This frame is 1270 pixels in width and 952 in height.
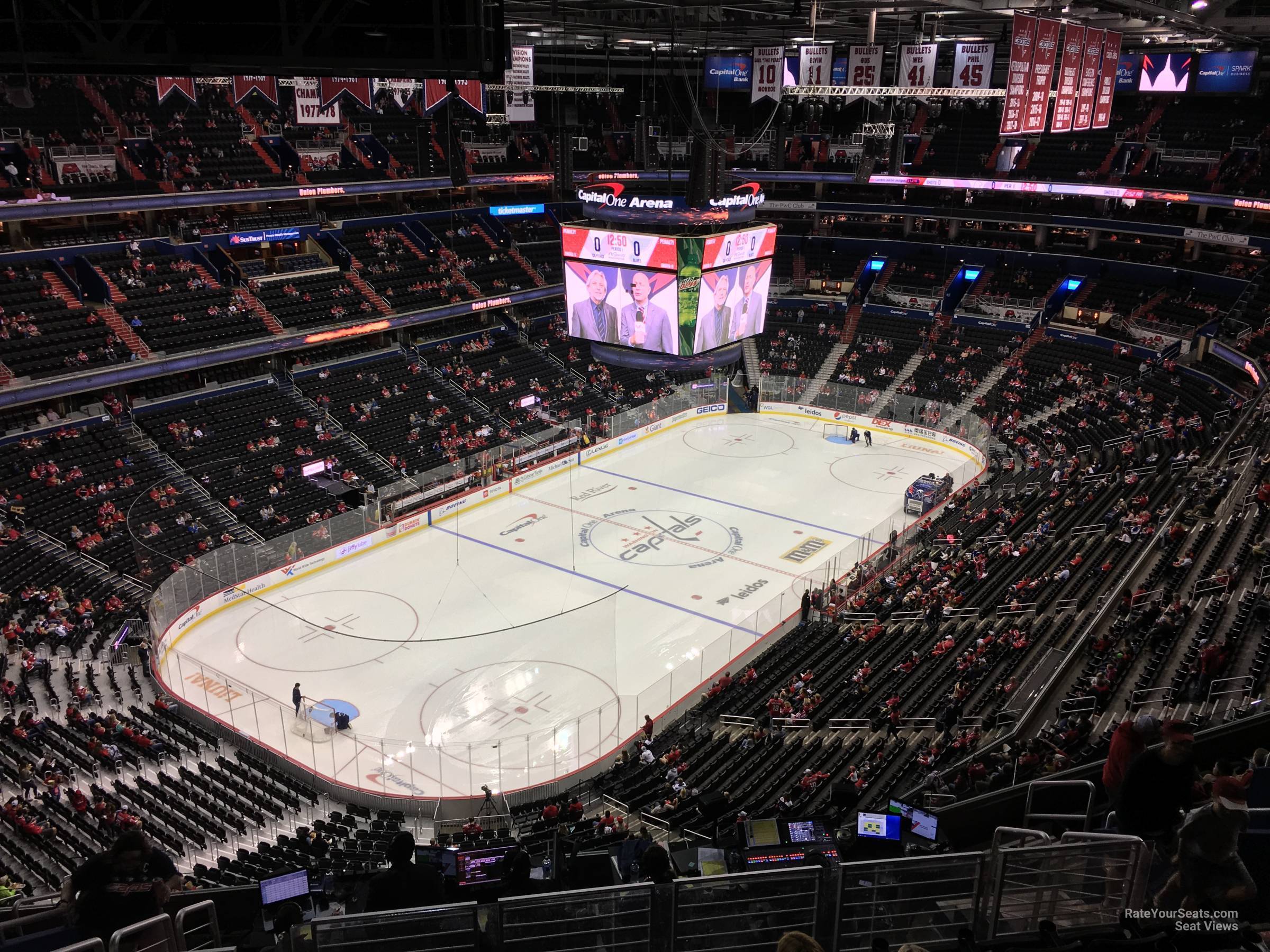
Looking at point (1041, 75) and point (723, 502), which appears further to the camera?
point (723, 502)

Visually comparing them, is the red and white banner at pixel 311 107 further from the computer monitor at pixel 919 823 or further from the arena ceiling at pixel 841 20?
the computer monitor at pixel 919 823

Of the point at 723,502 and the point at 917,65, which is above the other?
the point at 917,65

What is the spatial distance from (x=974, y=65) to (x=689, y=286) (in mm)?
11090

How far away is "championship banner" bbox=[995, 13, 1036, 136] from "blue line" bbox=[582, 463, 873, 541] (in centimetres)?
1327

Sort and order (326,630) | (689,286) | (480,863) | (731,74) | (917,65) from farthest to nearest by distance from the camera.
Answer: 1. (731,74)
2. (917,65)
3. (689,286)
4. (326,630)
5. (480,863)

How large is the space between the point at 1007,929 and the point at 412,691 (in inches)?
594

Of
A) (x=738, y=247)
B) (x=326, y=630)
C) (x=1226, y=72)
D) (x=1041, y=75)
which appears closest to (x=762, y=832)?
(x=326, y=630)

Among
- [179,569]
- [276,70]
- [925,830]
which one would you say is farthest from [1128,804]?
[179,569]

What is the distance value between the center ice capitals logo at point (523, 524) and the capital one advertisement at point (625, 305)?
8198 millimetres

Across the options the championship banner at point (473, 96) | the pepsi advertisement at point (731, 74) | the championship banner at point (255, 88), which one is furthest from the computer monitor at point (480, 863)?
the pepsi advertisement at point (731, 74)

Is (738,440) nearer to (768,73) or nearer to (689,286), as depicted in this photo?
(768,73)

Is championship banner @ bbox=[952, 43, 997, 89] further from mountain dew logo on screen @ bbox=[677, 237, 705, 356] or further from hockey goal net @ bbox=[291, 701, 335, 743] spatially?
hockey goal net @ bbox=[291, 701, 335, 743]

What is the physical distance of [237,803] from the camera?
1634cm

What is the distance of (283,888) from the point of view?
27.3ft
